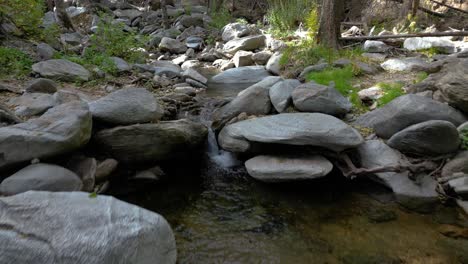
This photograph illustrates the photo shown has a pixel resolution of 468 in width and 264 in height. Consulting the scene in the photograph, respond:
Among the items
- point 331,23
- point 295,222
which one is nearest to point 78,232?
point 295,222

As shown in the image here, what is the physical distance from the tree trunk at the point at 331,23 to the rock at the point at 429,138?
4.54 metres

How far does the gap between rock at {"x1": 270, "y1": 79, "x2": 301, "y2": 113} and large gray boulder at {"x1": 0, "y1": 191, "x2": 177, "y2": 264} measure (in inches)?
132

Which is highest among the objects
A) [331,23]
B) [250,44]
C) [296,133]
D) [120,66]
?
[331,23]

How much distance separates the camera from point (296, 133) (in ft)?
14.3

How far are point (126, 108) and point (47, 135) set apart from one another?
1.05 m

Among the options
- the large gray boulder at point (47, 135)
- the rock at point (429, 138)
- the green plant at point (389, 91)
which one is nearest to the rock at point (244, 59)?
the green plant at point (389, 91)

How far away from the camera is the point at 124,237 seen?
2.29 m

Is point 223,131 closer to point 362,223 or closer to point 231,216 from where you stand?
point 231,216

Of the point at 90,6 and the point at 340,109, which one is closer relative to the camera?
the point at 340,109

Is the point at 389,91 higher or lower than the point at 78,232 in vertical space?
lower

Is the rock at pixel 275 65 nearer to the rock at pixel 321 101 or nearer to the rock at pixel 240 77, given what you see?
the rock at pixel 240 77

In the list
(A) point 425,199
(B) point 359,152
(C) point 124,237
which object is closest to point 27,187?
(C) point 124,237

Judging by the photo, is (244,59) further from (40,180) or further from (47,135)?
(40,180)

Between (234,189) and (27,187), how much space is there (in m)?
2.24
